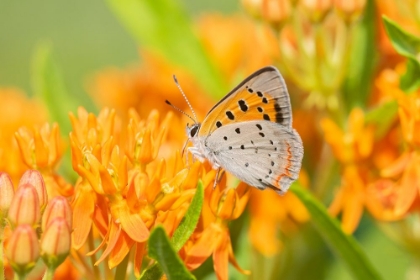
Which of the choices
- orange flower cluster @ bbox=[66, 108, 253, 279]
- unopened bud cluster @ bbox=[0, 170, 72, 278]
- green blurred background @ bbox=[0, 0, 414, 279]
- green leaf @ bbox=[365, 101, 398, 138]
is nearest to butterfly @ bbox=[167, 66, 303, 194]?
orange flower cluster @ bbox=[66, 108, 253, 279]

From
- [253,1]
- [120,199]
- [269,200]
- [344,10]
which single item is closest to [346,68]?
[344,10]

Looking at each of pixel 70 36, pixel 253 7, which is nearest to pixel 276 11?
pixel 253 7

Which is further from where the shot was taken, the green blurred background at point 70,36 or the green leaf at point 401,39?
the green blurred background at point 70,36

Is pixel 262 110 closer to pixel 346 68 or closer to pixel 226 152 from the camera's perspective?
pixel 226 152

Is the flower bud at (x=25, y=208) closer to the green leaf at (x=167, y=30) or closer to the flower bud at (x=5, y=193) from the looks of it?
the flower bud at (x=5, y=193)

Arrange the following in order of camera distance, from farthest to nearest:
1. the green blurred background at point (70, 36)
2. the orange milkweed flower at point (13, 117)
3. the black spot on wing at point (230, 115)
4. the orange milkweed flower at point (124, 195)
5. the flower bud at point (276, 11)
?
the green blurred background at point (70, 36)
the flower bud at point (276, 11)
the orange milkweed flower at point (13, 117)
the black spot on wing at point (230, 115)
the orange milkweed flower at point (124, 195)

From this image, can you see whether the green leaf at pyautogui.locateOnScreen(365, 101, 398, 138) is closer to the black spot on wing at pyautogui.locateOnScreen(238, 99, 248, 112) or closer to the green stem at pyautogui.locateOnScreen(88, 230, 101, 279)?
the black spot on wing at pyautogui.locateOnScreen(238, 99, 248, 112)

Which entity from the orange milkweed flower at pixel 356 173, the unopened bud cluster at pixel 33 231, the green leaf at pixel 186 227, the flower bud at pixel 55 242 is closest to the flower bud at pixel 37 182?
the unopened bud cluster at pixel 33 231
